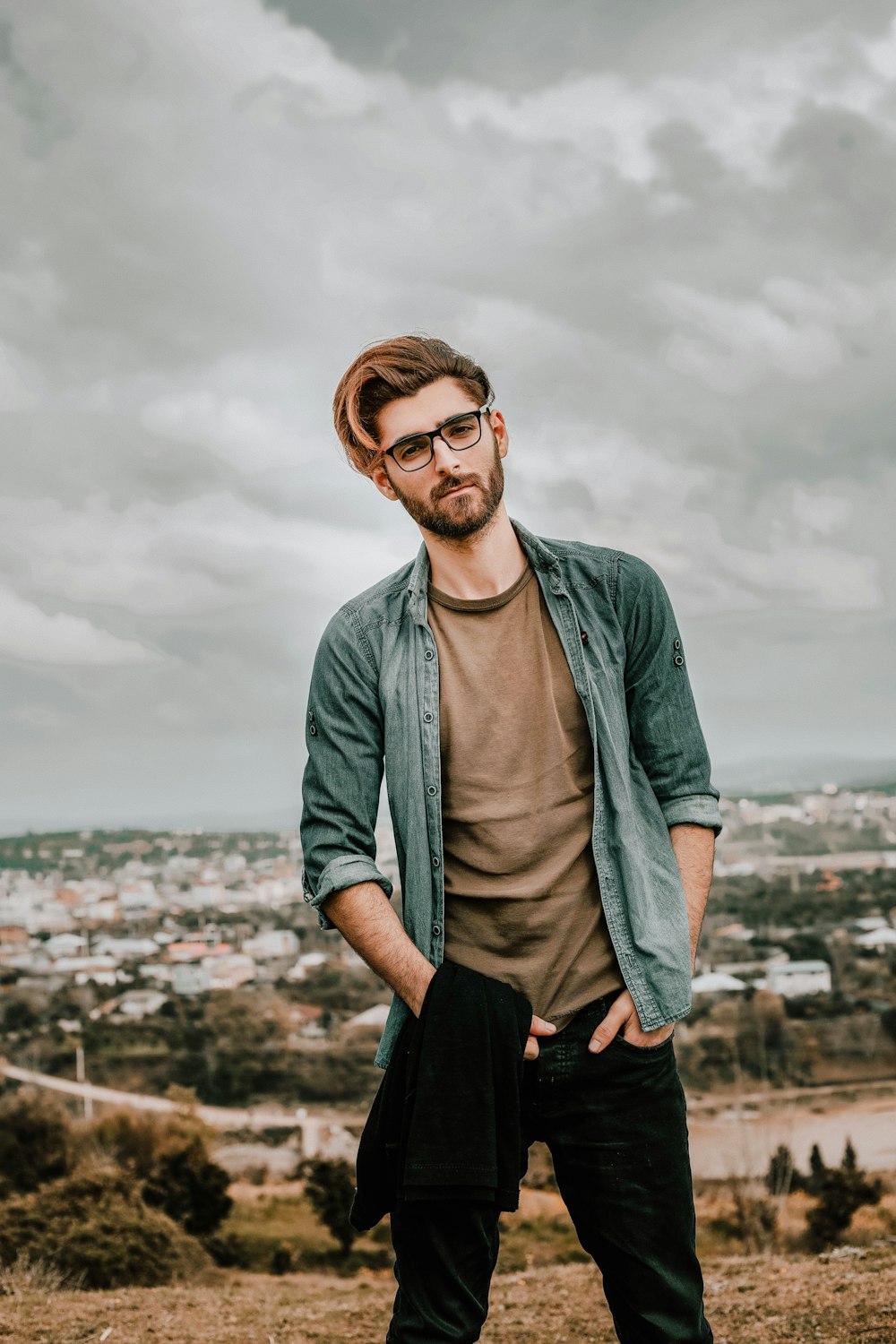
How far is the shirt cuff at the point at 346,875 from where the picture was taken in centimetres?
191

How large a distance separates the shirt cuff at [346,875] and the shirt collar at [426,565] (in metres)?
0.44

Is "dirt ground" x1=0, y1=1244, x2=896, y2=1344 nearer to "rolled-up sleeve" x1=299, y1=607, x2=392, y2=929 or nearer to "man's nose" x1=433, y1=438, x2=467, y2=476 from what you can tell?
"rolled-up sleeve" x1=299, y1=607, x2=392, y2=929

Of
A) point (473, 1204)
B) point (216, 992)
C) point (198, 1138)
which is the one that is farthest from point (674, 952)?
point (216, 992)

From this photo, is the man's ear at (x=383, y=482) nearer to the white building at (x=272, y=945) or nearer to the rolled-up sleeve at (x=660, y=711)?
the rolled-up sleeve at (x=660, y=711)

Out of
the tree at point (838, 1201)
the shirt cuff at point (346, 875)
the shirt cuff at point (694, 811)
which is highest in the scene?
the shirt cuff at point (694, 811)

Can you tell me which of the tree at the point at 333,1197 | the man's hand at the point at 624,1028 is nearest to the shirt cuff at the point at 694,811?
the man's hand at the point at 624,1028

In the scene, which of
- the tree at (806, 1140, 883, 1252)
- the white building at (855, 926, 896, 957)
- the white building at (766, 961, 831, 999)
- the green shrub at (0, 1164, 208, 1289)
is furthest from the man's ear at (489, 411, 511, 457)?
the white building at (855, 926, 896, 957)

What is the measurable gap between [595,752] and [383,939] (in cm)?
48

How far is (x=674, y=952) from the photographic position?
6.27 ft

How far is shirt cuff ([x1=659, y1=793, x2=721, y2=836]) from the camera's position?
Result: 6.72ft

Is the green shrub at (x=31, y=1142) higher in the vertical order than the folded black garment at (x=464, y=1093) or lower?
lower

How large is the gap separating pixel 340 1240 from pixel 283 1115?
495cm

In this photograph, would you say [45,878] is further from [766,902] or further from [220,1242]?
[766,902]

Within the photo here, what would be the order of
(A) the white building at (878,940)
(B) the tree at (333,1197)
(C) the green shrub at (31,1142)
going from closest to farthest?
(B) the tree at (333,1197) → (C) the green shrub at (31,1142) → (A) the white building at (878,940)
